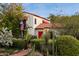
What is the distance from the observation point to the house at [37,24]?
2.80m

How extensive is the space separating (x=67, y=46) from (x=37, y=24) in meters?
0.44

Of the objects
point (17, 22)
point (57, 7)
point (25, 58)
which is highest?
point (57, 7)

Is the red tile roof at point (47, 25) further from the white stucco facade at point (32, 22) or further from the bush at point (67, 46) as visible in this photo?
the bush at point (67, 46)

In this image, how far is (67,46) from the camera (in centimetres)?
281

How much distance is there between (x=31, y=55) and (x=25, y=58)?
3.1 inches

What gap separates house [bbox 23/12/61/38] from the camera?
2805mm

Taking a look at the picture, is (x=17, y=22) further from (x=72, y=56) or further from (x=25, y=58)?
(x=72, y=56)

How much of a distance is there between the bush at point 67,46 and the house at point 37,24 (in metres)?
0.17

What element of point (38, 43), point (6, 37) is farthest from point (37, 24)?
point (6, 37)

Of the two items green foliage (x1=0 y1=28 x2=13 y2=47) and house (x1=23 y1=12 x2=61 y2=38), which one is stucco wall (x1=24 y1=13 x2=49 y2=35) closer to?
house (x1=23 y1=12 x2=61 y2=38)

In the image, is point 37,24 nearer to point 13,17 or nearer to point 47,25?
point 47,25

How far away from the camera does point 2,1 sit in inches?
111

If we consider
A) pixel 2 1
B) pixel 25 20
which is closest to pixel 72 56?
pixel 25 20

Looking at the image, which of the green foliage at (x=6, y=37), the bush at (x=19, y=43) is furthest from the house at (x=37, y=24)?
the green foliage at (x=6, y=37)
